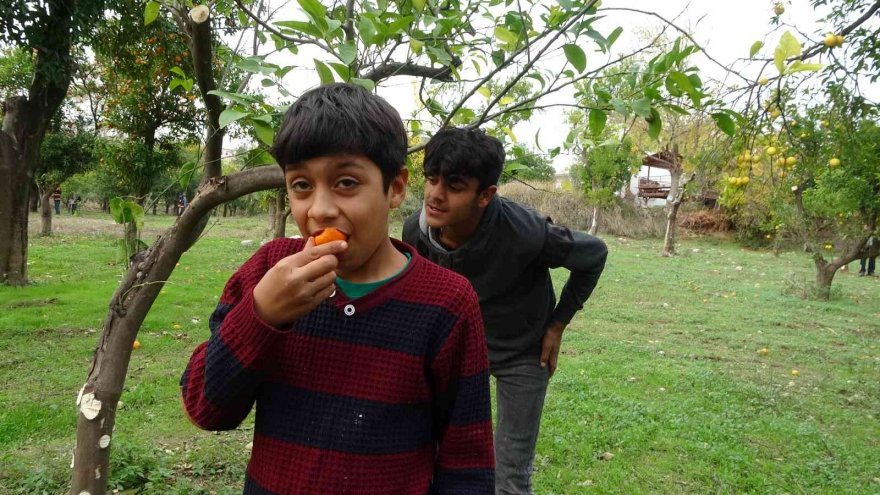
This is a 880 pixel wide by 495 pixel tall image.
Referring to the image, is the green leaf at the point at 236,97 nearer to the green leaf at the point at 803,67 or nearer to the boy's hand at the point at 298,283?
the boy's hand at the point at 298,283

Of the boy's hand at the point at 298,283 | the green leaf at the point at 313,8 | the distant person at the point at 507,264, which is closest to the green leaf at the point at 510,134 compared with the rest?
the distant person at the point at 507,264

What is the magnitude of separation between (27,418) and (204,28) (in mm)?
3442

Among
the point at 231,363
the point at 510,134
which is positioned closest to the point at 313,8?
the point at 231,363

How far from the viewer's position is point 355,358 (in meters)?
1.14

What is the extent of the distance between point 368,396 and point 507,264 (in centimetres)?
122

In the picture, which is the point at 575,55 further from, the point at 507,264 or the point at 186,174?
the point at 186,174

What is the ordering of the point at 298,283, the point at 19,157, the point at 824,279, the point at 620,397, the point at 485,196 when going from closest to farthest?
the point at 298,283 < the point at 485,196 < the point at 620,397 < the point at 19,157 < the point at 824,279

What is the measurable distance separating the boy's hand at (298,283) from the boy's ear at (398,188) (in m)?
0.26

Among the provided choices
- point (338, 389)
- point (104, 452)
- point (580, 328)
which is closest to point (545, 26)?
point (338, 389)

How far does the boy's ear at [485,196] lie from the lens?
7.14ft

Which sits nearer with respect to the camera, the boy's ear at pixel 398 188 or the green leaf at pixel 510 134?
the boy's ear at pixel 398 188

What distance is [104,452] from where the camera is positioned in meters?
2.07

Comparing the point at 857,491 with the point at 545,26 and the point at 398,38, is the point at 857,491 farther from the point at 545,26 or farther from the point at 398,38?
the point at 398,38

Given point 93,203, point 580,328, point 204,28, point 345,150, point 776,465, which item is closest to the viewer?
point 345,150
